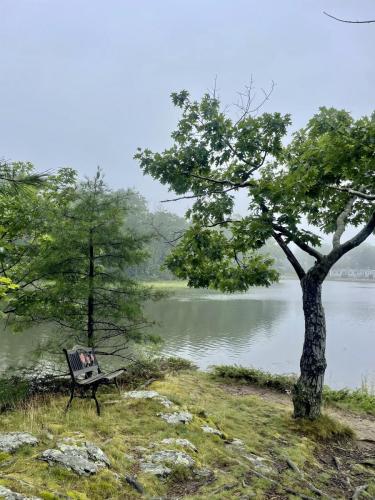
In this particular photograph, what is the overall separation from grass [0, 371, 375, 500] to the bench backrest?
580 mm

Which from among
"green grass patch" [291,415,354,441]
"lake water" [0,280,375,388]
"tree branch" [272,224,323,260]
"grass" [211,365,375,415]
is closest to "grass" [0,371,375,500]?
"green grass patch" [291,415,354,441]

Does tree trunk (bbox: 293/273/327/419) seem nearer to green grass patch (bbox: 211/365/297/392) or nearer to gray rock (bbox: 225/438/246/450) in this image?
gray rock (bbox: 225/438/246/450)

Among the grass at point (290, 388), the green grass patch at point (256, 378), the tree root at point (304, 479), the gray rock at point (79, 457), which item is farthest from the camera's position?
the green grass patch at point (256, 378)

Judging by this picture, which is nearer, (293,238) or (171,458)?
(171,458)

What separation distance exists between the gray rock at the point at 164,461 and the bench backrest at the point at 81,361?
7.62 ft

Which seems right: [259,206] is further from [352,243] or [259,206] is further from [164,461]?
[164,461]

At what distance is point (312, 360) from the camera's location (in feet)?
25.0

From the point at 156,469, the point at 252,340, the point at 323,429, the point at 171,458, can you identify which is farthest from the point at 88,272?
the point at 252,340

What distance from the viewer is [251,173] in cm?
934

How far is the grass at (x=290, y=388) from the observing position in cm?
1070

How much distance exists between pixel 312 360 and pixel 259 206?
3109 millimetres

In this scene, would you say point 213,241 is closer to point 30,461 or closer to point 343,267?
point 30,461

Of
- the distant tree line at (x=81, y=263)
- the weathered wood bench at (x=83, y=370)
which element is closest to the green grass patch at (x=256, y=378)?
the distant tree line at (x=81, y=263)

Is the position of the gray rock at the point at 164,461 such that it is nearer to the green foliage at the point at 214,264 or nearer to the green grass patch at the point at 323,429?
the green grass patch at the point at 323,429
